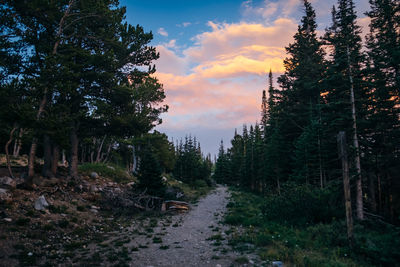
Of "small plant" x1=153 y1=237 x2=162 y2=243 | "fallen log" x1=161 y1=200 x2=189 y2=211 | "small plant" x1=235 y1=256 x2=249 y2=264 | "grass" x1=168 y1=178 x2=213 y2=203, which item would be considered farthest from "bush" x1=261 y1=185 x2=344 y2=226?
"grass" x1=168 y1=178 x2=213 y2=203

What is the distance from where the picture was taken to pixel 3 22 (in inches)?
440

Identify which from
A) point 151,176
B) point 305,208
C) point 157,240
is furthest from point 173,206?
point 305,208

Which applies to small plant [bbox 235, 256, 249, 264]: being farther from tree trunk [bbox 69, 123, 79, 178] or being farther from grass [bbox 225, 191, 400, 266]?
tree trunk [bbox 69, 123, 79, 178]

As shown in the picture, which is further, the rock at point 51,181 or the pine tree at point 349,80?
the pine tree at point 349,80

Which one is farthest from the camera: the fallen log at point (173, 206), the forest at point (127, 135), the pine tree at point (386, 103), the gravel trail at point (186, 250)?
the fallen log at point (173, 206)

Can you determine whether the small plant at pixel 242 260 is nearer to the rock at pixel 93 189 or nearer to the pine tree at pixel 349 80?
the pine tree at pixel 349 80

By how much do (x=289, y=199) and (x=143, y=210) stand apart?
11.1 meters

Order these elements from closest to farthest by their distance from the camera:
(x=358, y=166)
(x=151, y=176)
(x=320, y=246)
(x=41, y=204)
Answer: (x=320, y=246), (x=41, y=204), (x=358, y=166), (x=151, y=176)

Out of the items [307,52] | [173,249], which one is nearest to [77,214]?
[173,249]

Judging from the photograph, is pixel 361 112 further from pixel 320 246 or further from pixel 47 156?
pixel 47 156

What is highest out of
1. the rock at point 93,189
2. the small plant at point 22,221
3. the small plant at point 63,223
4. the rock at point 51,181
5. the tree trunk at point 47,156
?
the tree trunk at point 47,156

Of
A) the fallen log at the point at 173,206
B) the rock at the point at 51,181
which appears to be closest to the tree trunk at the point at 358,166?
the fallen log at the point at 173,206

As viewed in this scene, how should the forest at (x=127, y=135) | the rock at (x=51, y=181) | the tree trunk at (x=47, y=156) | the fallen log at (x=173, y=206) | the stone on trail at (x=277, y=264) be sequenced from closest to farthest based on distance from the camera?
1. the stone on trail at (x=277, y=264)
2. the forest at (x=127, y=135)
3. the rock at (x=51, y=181)
4. the tree trunk at (x=47, y=156)
5. the fallen log at (x=173, y=206)

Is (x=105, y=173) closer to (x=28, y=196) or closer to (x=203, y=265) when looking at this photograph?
(x=28, y=196)
